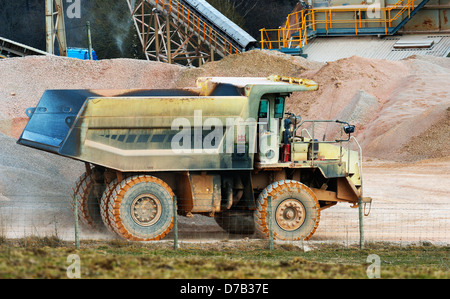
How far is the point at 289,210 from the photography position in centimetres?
1791

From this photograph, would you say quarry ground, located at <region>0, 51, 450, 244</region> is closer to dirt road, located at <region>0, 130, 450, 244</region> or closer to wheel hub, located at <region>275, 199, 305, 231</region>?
dirt road, located at <region>0, 130, 450, 244</region>

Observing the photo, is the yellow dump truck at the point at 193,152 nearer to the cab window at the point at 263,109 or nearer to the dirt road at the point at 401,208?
the cab window at the point at 263,109

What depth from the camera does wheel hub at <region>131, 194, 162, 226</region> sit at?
17406mm

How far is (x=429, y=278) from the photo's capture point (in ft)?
36.5

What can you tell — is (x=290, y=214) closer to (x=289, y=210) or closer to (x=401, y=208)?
(x=289, y=210)

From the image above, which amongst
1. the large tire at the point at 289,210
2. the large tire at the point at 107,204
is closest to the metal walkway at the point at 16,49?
the large tire at the point at 107,204

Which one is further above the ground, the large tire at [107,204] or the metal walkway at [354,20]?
the metal walkway at [354,20]

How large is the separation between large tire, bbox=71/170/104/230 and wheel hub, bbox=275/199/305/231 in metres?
3.90

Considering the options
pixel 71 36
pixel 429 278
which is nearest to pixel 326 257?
pixel 429 278

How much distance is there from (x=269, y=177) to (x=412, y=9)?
27.1 metres

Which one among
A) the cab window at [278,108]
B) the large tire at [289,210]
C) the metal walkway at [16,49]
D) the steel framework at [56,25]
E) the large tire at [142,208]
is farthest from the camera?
the metal walkway at [16,49]

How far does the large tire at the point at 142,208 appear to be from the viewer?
679 inches

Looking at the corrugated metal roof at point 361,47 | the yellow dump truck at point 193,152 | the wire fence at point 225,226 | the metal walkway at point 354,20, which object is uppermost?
the metal walkway at point 354,20

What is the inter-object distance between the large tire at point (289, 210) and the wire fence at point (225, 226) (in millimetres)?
109
